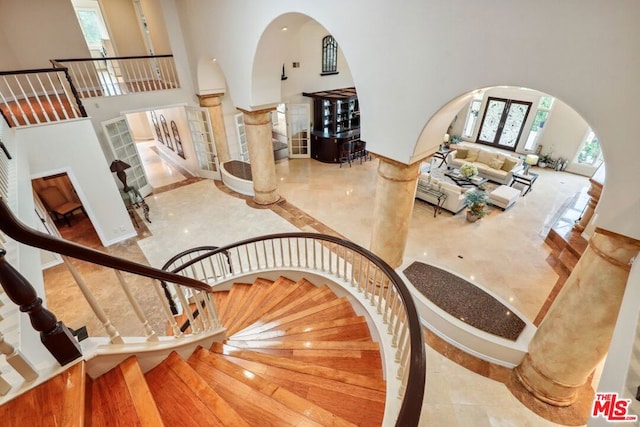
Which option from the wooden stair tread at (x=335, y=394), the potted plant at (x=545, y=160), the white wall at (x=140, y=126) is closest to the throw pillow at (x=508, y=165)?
the potted plant at (x=545, y=160)

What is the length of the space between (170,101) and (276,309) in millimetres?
6873

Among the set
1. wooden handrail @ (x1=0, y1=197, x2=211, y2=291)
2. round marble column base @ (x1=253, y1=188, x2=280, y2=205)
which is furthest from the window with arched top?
wooden handrail @ (x1=0, y1=197, x2=211, y2=291)

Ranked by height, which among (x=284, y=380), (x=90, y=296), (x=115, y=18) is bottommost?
(x=284, y=380)

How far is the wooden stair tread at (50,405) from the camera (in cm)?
118

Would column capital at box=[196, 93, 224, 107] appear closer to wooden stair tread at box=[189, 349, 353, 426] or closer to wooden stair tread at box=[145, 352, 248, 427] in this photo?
wooden stair tread at box=[189, 349, 353, 426]

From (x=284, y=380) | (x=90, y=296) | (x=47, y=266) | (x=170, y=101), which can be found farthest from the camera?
(x=170, y=101)

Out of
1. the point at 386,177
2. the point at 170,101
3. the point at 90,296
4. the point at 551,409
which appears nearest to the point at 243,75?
the point at 170,101

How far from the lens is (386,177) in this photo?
3.80 metres

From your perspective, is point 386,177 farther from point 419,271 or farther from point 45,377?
point 45,377

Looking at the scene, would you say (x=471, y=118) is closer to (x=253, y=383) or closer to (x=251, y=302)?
(x=251, y=302)

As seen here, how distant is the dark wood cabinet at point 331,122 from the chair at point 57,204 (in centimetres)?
700

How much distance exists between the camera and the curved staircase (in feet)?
4.44

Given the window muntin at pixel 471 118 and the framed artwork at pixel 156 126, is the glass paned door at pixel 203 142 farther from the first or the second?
the window muntin at pixel 471 118

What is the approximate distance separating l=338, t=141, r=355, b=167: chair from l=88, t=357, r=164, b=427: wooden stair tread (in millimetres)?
9099
